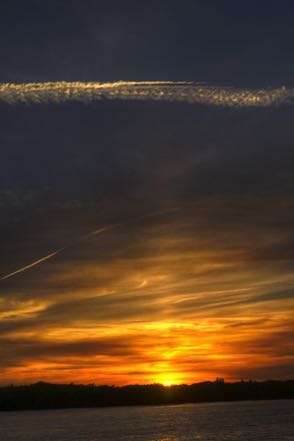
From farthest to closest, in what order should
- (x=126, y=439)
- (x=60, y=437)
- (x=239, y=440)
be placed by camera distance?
1. (x=60, y=437)
2. (x=126, y=439)
3. (x=239, y=440)

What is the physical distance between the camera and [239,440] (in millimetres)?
163000

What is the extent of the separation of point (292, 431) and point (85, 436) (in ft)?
186

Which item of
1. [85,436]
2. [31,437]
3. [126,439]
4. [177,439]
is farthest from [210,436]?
[31,437]

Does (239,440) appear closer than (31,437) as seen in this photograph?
Yes

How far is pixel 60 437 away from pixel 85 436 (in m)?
6.91

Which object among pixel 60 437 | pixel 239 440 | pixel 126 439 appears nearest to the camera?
pixel 239 440

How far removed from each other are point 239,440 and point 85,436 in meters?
47.2

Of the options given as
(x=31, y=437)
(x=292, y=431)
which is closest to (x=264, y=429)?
(x=292, y=431)

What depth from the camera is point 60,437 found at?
613 feet

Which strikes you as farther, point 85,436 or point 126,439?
point 85,436

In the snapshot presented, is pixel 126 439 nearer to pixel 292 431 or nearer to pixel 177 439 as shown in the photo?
pixel 177 439

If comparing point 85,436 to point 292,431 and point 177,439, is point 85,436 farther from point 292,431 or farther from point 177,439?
point 292,431

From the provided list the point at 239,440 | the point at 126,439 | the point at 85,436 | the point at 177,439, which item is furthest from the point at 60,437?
the point at 239,440

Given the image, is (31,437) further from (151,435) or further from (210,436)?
(210,436)
